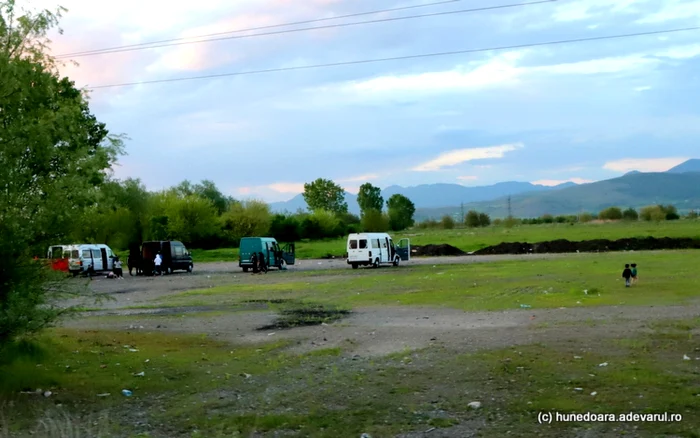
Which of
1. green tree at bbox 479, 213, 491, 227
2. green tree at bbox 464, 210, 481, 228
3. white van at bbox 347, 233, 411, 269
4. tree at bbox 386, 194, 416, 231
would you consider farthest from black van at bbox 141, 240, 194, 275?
tree at bbox 386, 194, 416, 231

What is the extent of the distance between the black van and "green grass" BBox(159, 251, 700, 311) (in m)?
13.5

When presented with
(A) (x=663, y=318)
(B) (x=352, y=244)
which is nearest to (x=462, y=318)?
(A) (x=663, y=318)

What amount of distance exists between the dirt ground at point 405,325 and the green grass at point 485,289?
1989 mm

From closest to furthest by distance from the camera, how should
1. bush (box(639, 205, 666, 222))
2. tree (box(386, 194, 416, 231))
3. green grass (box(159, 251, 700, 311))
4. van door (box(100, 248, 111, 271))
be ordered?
green grass (box(159, 251, 700, 311)), van door (box(100, 248, 111, 271)), bush (box(639, 205, 666, 222)), tree (box(386, 194, 416, 231))

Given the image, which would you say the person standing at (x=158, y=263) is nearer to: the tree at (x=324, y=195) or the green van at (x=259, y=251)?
the green van at (x=259, y=251)

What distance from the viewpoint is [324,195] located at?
184750mm

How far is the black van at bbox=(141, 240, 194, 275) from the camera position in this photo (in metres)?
49.9

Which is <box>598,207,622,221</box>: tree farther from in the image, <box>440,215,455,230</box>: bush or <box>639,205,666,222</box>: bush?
<box>440,215,455,230</box>: bush

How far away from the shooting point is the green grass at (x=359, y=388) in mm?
8438

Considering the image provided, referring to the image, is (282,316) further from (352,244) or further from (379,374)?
(352,244)

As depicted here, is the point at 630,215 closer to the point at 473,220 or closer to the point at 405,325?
the point at 473,220

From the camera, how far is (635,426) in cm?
788

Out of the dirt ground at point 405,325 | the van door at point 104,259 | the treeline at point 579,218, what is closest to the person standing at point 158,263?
the van door at point 104,259

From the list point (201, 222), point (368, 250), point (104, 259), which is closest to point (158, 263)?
point (104, 259)
